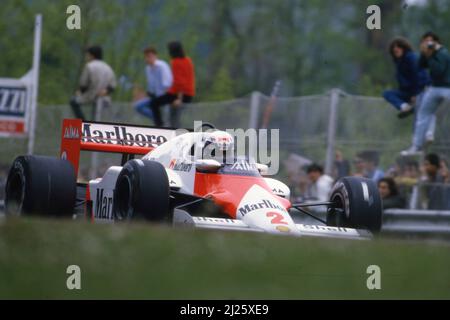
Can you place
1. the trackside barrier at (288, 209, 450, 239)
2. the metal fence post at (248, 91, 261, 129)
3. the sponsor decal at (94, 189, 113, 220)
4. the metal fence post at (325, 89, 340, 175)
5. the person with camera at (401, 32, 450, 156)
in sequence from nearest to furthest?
the sponsor decal at (94, 189, 113, 220)
the trackside barrier at (288, 209, 450, 239)
the person with camera at (401, 32, 450, 156)
the metal fence post at (325, 89, 340, 175)
the metal fence post at (248, 91, 261, 129)

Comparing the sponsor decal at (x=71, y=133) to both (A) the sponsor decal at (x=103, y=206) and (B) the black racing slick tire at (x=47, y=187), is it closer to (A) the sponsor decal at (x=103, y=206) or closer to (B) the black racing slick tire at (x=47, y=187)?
(A) the sponsor decal at (x=103, y=206)

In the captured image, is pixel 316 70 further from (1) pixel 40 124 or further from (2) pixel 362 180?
(2) pixel 362 180

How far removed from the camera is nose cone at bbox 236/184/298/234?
930 centimetres

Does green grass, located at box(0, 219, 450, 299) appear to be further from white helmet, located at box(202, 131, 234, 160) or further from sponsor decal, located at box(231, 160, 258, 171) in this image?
white helmet, located at box(202, 131, 234, 160)

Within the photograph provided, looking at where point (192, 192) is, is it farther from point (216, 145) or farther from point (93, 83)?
point (93, 83)

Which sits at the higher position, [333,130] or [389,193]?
[333,130]

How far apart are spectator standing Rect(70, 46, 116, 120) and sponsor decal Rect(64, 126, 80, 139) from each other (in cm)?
527

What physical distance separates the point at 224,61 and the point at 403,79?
22.3 meters

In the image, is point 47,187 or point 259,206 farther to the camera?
point 47,187

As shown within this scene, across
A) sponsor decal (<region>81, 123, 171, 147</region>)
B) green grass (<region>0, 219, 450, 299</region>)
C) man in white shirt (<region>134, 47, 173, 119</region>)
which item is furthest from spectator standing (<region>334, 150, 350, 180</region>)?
green grass (<region>0, 219, 450, 299</region>)

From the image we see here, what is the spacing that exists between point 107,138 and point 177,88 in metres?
4.75

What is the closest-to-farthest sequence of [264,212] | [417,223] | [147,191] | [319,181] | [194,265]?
[194,265] → [147,191] → [264,212] → [417,223] → [319,181]

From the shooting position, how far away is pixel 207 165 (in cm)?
1002

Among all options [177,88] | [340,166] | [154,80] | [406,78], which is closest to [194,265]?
[340,166]
